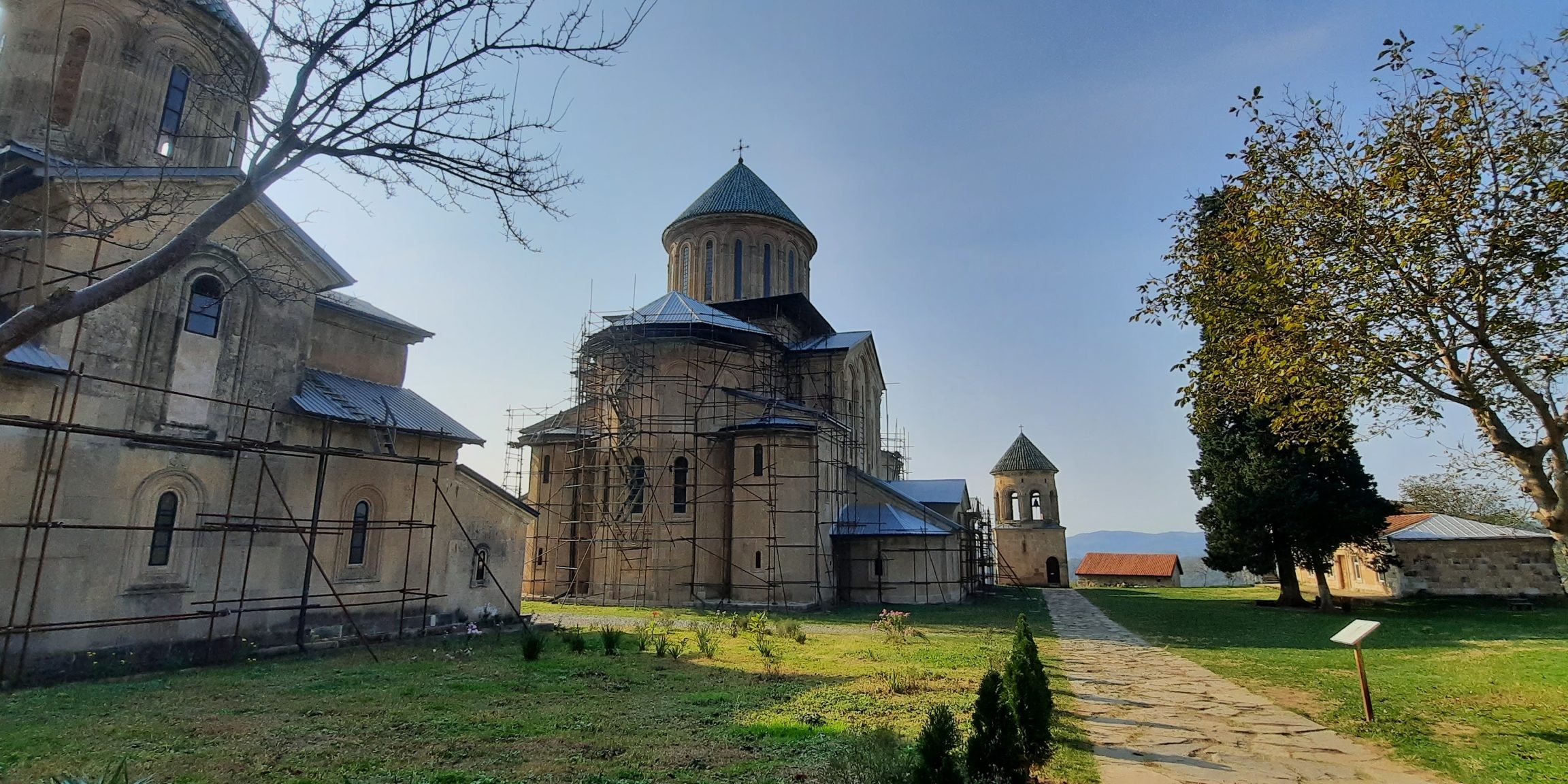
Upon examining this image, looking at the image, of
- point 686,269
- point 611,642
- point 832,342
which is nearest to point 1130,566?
point 832,342

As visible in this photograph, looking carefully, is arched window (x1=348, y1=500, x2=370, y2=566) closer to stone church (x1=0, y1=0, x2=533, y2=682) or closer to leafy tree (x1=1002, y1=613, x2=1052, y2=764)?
stone church (x1=0, y1=0, x2=533, y2=682)

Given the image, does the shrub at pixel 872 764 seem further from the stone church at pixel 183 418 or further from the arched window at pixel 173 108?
the arched window at pixel 173 108

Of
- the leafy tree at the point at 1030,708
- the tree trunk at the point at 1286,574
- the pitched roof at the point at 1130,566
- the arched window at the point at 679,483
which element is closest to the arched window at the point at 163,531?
the leafy tree at the point at 1030,708

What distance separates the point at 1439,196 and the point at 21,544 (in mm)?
15918

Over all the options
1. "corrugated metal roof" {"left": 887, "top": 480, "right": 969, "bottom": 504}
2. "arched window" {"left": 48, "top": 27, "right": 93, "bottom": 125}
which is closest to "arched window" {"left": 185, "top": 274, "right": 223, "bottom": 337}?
"arched window" {"left": 48, "top": 27, "right": 93, "bottom": 125}

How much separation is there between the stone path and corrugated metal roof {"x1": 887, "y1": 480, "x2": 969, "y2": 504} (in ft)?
53.1

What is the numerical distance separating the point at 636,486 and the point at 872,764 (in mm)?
16753

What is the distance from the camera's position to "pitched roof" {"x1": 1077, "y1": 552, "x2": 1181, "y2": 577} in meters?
44.2

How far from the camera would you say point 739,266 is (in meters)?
26.0

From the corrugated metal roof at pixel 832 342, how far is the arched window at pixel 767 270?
2180 mm

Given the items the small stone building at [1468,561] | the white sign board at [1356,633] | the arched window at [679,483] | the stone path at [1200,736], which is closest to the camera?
the stone path at [1200,736]

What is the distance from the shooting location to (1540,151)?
6.89 meters

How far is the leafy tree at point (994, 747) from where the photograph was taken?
4.46m

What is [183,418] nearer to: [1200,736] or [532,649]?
[532,649]
